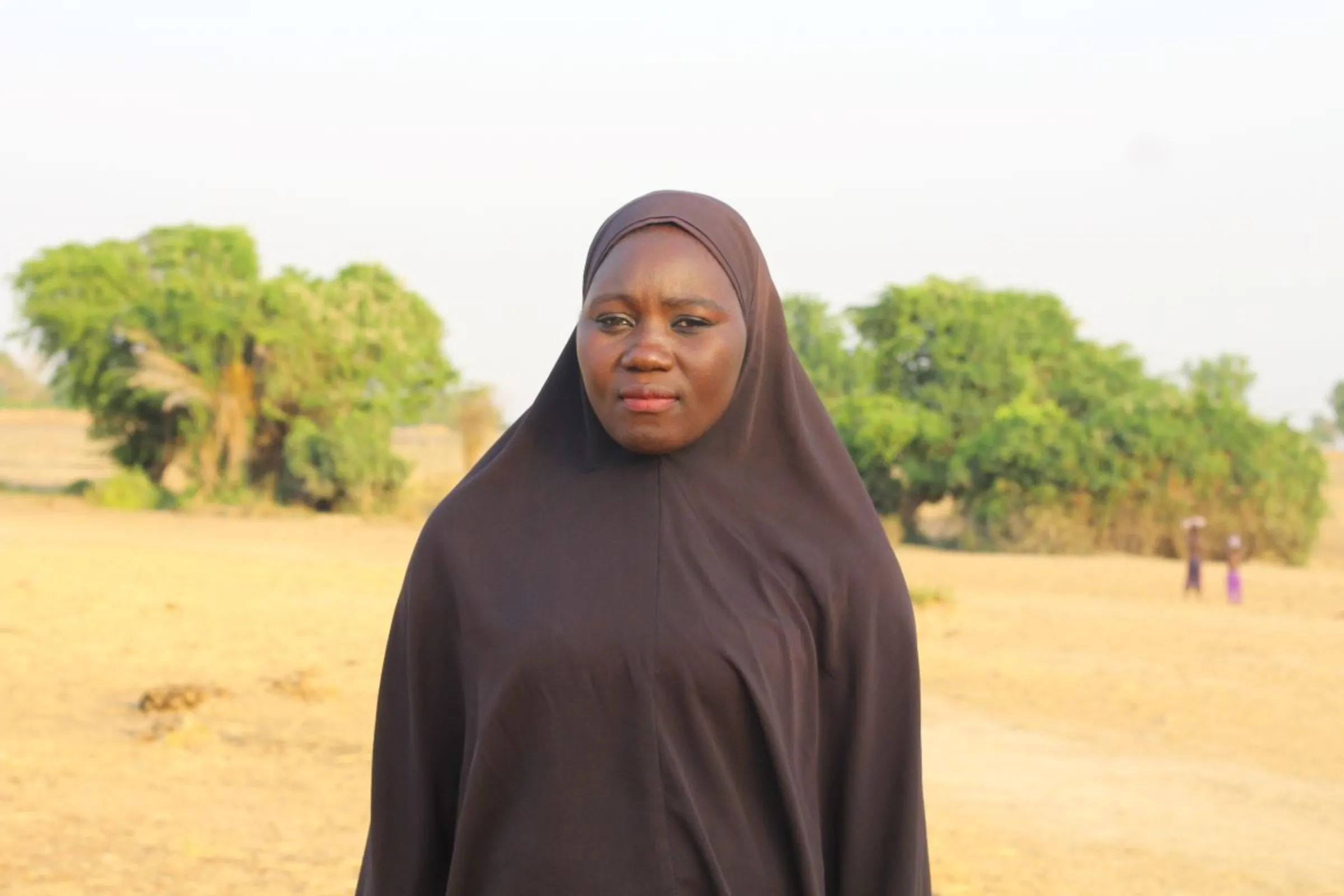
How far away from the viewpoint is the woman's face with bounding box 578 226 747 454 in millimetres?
2098

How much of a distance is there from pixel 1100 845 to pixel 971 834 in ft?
1.70

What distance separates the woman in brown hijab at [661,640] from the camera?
210cm

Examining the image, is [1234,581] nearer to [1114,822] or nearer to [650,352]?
[1114,822]

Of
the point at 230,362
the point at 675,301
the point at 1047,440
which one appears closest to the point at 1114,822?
the point at 675,301

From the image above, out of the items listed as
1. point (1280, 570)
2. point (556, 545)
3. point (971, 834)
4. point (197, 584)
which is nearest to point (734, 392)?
point (556, 545)

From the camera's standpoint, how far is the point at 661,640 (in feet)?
6.84

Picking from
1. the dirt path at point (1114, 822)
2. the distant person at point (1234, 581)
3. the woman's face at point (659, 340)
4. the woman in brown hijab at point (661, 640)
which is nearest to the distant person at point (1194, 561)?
the distant person at point (1234, 581)

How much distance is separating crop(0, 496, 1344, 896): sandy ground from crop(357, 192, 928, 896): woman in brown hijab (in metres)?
3.43

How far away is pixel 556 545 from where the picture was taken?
7.15ft

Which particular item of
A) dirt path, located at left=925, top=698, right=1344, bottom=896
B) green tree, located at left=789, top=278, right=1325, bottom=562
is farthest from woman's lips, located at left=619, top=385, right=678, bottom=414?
green tree, located at left=789, top=278, right=1325, bottom=562

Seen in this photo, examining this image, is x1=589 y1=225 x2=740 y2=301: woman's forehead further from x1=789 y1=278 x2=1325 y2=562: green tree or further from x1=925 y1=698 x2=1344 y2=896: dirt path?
x1=789 y1=278 x2=1325 y2=562: green tree

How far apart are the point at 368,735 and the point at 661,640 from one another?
6.62 meters

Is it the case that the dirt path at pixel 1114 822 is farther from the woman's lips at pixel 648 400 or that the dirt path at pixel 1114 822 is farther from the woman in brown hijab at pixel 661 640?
the woman's lips at pixel 648 400

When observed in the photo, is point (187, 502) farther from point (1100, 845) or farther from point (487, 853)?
point (487, 853)
